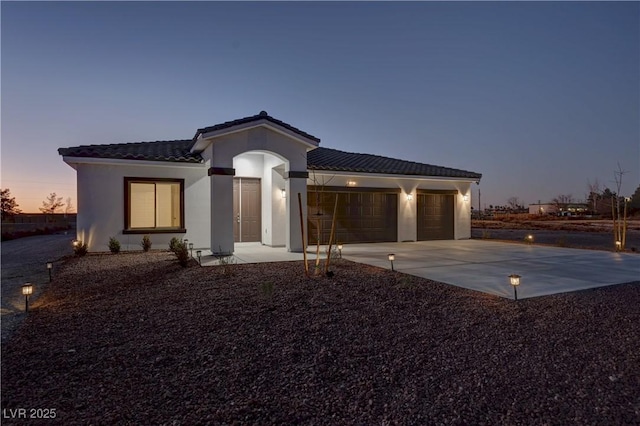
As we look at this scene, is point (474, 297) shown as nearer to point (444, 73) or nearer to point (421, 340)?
point (421, 340)

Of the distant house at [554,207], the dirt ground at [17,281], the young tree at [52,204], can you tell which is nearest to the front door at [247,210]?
the dirt ground at [17,281]

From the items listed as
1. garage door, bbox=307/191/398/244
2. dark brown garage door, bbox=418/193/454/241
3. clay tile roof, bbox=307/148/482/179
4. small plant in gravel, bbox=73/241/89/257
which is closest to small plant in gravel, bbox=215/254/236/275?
garage door, bbox=307/191/398/244

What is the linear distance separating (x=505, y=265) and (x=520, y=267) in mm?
351

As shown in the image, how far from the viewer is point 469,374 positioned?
2.99 metres

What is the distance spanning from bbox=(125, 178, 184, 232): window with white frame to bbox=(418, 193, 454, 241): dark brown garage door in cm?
992

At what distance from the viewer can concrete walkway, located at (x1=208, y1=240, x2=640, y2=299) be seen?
630 centimetres

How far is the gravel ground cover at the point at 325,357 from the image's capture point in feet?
8.01

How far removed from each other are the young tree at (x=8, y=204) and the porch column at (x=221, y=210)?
26609mm

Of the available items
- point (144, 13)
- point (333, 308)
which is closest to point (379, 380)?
point (333, 308)

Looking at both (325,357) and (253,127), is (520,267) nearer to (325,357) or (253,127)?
(325,357)

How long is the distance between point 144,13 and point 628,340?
13.8 meters

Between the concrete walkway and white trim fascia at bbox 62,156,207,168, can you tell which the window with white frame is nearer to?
white trim fascia at bbox 62,156,207,168

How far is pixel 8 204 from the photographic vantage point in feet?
89.9

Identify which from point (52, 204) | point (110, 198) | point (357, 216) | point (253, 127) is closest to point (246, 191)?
point (253, 127)
